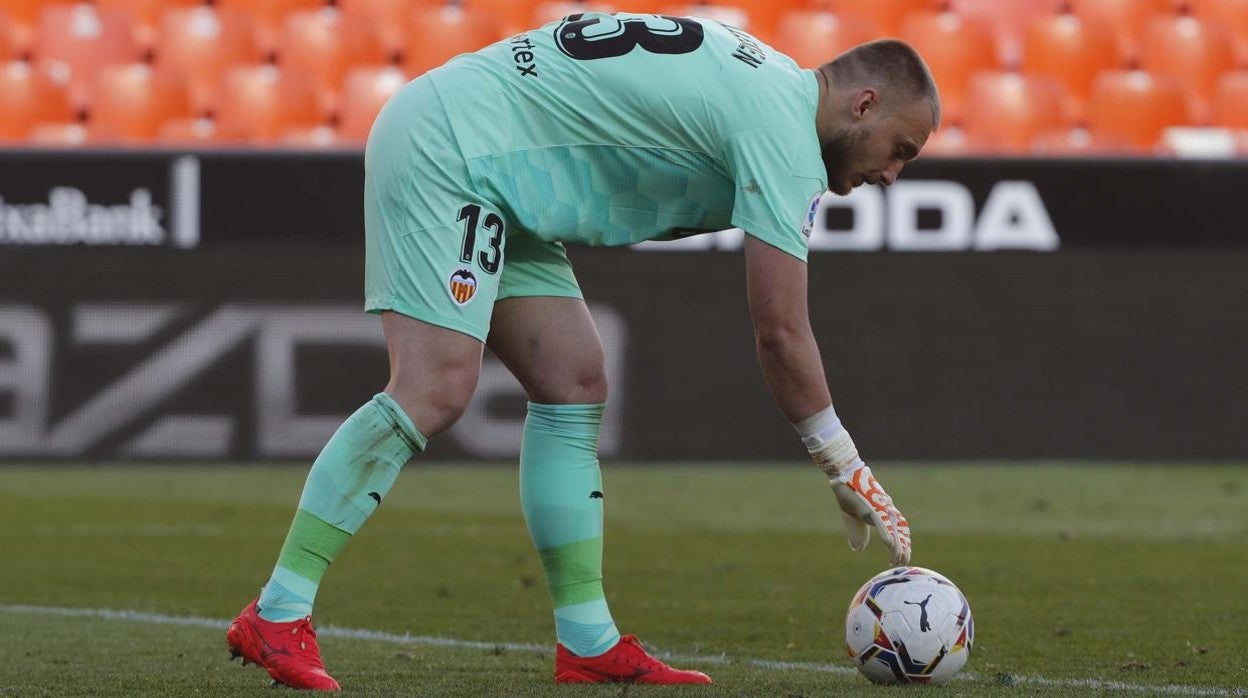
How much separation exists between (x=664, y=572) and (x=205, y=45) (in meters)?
8.19

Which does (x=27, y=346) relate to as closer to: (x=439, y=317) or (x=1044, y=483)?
(x=1044, y=483)

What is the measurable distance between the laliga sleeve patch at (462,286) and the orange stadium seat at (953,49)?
1046 centimetres

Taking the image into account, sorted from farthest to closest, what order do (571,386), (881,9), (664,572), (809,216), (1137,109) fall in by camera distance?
(881,9) < (1137,109) < (664,572) < (571,386) < (809,216)

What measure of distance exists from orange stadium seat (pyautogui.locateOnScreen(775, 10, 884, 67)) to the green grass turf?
359 centimetres

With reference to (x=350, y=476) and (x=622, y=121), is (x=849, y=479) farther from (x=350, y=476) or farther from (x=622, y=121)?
(x=350, y=476)

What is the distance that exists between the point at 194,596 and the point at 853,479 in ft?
9.60

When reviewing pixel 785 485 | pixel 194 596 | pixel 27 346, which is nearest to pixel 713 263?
pixel 785 485

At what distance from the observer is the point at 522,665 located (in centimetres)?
471

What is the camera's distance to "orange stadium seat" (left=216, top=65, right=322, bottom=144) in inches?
524

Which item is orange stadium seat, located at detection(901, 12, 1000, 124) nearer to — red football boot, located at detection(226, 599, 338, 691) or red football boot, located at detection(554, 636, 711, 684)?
red football boot, located at detection(554, 636, 711, 684)

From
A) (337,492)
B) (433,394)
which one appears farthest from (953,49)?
(337,492)

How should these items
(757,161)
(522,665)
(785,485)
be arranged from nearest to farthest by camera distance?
(757,161) < (522,665) < (785,485)

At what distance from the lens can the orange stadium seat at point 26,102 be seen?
1332 centimetres

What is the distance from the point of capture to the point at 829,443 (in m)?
4.14
